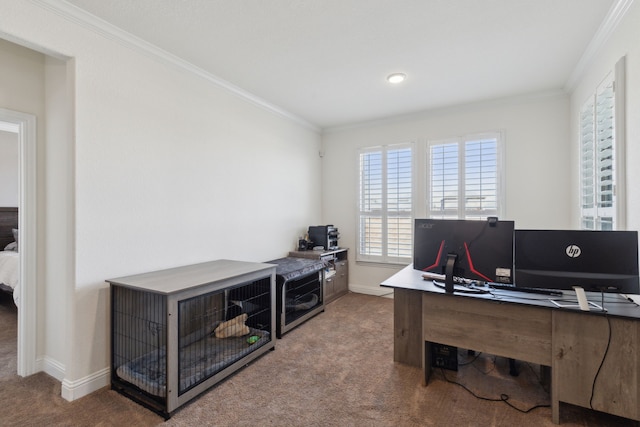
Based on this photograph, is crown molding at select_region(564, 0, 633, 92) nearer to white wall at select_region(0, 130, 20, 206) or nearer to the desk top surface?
the desk top surface

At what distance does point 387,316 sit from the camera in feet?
11.7

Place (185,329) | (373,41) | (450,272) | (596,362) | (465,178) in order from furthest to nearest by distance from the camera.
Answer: (465,178) < (185,329) < (373,41) < (450,272) < (596,362)

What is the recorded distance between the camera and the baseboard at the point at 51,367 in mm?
2193

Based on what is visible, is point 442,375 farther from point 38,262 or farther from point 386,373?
point 38,262

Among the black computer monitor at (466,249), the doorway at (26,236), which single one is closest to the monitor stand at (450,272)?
the black computer monitor at (466,249)

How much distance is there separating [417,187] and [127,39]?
3526mm

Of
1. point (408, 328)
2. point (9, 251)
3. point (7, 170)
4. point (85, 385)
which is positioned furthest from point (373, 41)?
point (7, 170)

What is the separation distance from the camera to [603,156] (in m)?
2.37

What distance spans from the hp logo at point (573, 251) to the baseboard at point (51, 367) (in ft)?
11.4

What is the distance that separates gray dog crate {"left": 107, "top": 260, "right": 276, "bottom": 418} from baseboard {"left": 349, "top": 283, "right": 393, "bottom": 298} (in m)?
2.12

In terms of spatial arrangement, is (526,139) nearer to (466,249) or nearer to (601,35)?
(601,35)

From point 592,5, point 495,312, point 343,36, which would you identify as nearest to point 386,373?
point 495,312

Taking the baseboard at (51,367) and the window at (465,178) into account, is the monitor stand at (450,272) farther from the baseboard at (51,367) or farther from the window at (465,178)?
the baseboard at (51,367)

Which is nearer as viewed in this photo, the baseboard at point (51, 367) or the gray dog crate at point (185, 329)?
the gray dog crate at point (185, 329)
